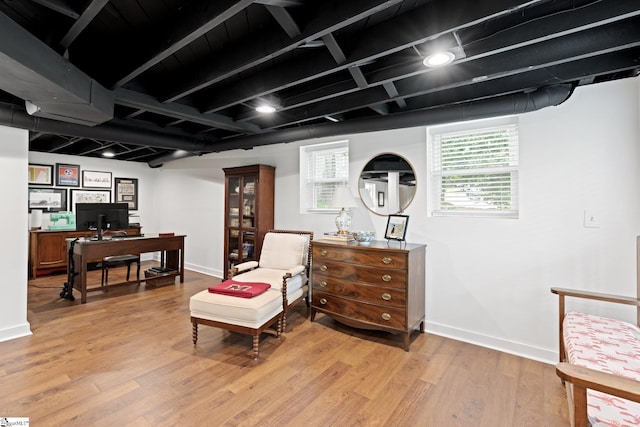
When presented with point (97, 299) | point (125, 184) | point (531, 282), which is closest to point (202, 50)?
point (531, 282)

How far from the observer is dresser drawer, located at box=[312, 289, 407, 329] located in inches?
110

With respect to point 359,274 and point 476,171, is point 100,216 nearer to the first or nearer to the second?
point 359,274

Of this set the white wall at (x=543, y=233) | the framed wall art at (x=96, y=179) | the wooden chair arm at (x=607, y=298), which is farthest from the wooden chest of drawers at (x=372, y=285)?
the framed wall art at (x=96, y=179)

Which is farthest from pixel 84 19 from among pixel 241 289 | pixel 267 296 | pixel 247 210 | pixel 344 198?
pixel 247 210

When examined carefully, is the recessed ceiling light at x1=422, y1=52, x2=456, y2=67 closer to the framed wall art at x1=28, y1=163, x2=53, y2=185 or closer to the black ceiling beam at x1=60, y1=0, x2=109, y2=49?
the black ceiling beam at x1=60, y1=0, x2=109, y2=49

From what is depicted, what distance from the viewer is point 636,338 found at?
187cm

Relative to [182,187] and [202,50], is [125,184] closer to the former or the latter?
[182,187]

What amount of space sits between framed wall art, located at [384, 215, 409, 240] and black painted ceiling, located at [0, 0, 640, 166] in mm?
968

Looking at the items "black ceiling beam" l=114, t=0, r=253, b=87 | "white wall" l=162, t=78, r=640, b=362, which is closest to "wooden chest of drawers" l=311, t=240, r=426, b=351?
"white wall" l=162, t=78, r=640, b=362

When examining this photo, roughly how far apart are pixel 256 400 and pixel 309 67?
2.36 metres

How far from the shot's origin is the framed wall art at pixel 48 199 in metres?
5.57

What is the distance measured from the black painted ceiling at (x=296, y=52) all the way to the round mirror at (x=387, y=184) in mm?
491

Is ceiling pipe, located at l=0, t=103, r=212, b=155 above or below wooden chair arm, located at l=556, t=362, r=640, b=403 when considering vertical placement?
above

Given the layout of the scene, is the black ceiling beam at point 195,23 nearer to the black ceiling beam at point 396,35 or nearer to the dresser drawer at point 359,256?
the black ceiling beam at point 396,35
